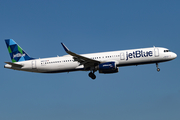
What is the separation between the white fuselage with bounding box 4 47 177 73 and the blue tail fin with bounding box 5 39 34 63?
2.33 metres

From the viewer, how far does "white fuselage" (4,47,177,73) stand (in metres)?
45.2

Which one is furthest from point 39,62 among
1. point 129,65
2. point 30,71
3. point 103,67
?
point 129,65

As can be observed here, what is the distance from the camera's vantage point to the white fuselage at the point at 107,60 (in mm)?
45250

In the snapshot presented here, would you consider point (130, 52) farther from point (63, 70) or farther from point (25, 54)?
point (25, 54)

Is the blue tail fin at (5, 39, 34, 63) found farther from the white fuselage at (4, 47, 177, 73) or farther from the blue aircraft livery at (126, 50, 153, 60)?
the blue aircraft livery at (126, 50, 153, 60)

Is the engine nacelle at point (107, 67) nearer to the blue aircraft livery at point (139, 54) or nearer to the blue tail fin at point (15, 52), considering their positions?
the blue aircraft livery at point (139, 54)

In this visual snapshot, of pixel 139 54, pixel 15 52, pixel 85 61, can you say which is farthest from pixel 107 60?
pixel 15 52

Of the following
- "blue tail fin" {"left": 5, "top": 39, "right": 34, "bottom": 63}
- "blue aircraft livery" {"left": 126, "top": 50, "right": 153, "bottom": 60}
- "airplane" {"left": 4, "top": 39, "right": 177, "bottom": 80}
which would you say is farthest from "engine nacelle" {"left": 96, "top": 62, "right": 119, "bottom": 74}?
"blue tail fin" {"left": 5, "top": 39, "right": 34, "bottom": 63}

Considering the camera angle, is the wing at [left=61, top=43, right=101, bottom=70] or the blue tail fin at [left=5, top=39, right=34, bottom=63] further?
the blue tail fin at [left=5, top=39, right=34, bottom=63]

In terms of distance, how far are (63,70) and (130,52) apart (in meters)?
11.9

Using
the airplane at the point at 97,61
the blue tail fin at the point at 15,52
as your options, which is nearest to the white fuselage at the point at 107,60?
the airplane at the point at 97,61

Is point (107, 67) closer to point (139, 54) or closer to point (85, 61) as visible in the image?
point (85, 61)

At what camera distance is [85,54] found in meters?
48.2

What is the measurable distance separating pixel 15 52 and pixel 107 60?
18.1m
